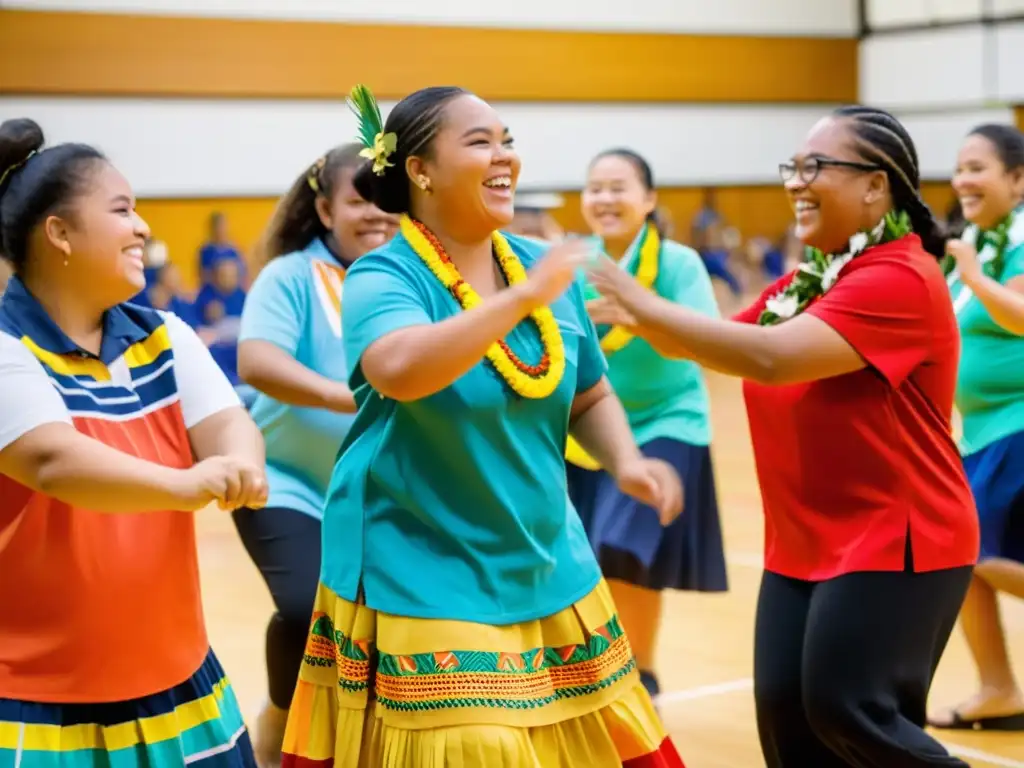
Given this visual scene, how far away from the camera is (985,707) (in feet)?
18.0

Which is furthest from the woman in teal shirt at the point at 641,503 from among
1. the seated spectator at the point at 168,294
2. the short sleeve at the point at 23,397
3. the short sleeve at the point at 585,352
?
the seated spectator at the point at 168,294

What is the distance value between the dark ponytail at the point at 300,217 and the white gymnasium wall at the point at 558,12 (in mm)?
11908

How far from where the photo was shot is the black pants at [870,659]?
12.0ft

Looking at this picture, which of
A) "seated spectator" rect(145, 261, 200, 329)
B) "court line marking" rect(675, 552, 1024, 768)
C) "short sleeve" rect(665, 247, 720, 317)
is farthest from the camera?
"seated spectator" rect(145, 261, 200, 329)

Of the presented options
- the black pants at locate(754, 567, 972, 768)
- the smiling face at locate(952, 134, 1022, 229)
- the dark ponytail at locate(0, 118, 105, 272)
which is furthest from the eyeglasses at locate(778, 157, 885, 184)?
the smiling face at locate(952, 134, 1022, 229)

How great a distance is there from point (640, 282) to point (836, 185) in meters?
1.88

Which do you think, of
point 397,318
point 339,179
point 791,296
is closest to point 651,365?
point 339,179

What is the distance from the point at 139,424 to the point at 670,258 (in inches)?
124

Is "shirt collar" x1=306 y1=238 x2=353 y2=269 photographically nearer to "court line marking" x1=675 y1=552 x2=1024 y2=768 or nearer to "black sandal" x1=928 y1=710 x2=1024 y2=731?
"court line marking" x1=675 y1=552 x2=1024 y2=768

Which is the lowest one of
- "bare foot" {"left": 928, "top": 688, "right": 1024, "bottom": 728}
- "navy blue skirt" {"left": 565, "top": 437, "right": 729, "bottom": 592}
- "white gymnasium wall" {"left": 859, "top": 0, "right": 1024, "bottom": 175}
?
"bare foot" {"left": 928, "top": 688, "right": 1024, "bottom": 728}

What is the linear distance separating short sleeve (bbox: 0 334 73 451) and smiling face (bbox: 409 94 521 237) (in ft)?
2.75

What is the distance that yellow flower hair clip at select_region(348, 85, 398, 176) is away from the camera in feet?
10.8

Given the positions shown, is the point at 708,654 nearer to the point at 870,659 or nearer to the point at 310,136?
the point at 870,659

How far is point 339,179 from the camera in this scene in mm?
4867
